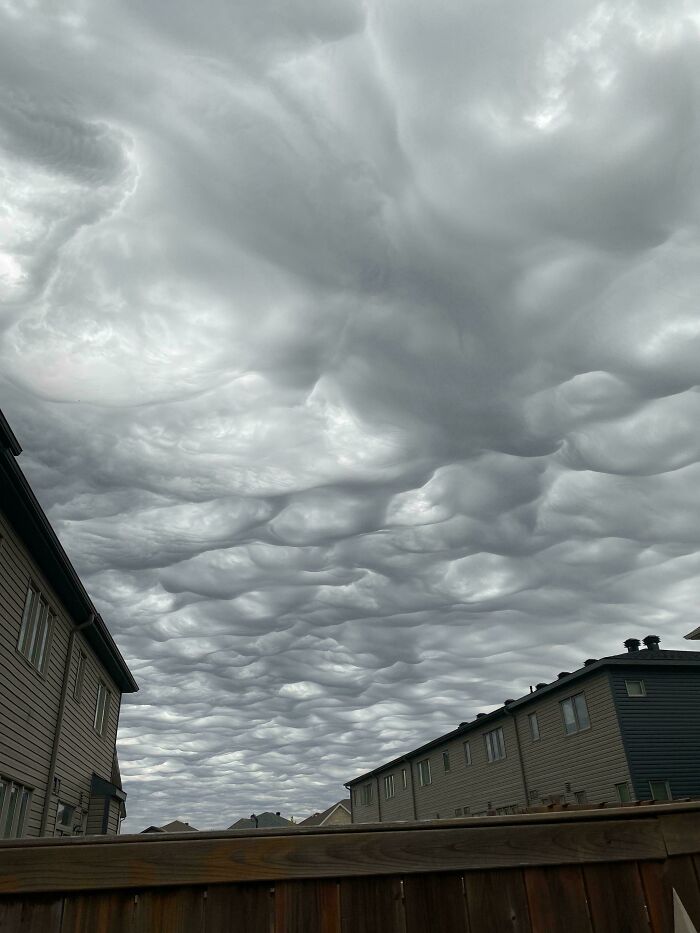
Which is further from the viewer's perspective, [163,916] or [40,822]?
[40,822]

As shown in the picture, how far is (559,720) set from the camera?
29.8m

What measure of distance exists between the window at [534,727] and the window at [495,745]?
2870 mm

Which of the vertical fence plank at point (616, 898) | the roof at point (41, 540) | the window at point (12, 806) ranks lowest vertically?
the vertical fence plank at point (616, 898)

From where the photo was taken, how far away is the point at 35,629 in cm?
1529

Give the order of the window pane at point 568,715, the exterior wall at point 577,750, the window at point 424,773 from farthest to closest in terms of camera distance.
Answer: the window at point 424,773 < the window pane at point 568,715 < the exterior wall at point 577,750

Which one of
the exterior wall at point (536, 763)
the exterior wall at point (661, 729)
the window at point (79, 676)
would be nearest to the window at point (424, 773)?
the exterior wall at point (536, 763)

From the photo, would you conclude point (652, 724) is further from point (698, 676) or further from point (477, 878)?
point (477, 878)

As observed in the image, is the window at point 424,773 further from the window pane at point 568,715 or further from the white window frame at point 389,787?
the window pane at point 568,715

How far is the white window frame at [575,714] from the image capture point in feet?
92.4

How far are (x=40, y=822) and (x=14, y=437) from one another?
32.8 feet

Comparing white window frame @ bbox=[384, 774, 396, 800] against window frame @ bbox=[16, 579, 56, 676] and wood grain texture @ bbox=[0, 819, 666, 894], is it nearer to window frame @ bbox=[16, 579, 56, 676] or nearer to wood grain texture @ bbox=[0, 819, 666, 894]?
window frame @ bbox=[16, 579, 56, 676]

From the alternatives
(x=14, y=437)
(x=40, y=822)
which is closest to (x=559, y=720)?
(x=40, y=822)

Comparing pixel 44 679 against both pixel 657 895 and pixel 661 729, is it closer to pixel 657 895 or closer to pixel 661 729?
pixel 657 895

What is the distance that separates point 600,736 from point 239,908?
2805 cm
